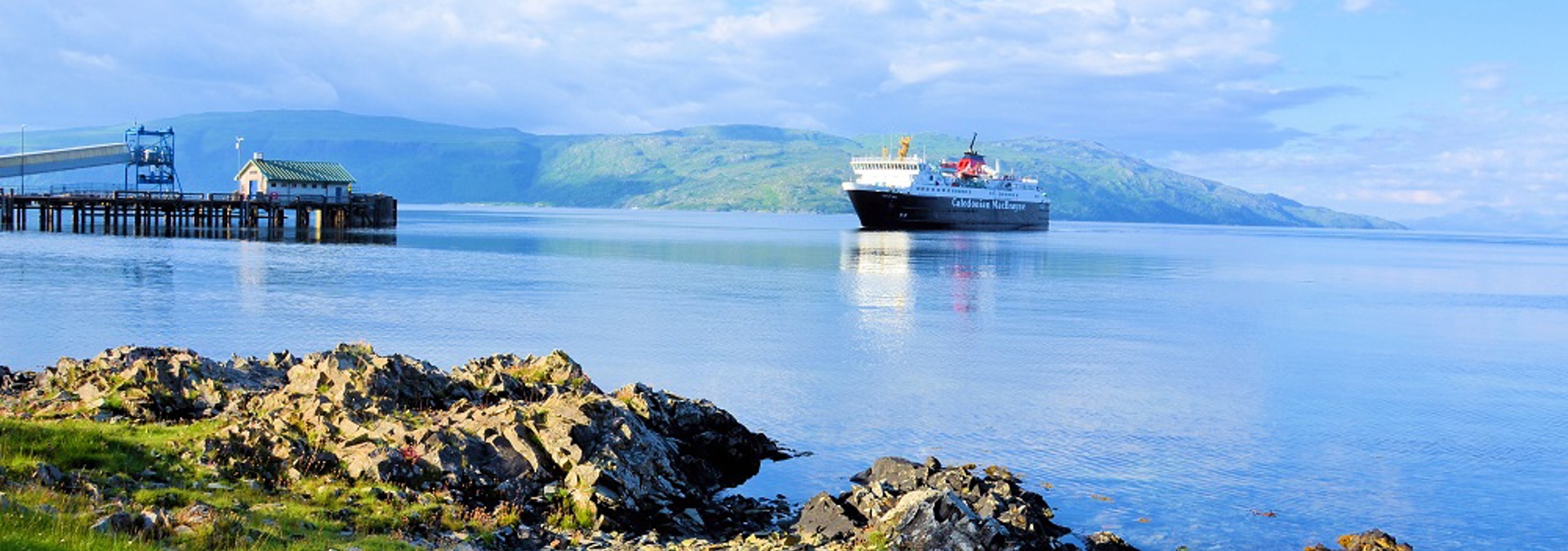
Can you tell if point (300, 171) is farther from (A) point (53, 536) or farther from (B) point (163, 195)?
(A) point (53, 536)

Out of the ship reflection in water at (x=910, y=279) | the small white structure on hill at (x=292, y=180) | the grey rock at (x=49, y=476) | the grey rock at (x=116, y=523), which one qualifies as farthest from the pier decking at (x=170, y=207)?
the grey rock at (x=116, y=523)

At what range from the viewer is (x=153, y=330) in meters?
41.7

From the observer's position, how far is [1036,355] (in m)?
42.3

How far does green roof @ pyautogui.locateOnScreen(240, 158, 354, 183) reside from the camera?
122938 mm

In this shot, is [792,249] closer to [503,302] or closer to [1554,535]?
[503,302]

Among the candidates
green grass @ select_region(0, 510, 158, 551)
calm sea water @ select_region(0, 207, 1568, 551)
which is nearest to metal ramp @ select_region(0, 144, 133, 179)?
calm sea water @ select_region(0, 207, 1568, 551)

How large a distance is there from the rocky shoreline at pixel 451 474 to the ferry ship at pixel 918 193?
14945 centimetres

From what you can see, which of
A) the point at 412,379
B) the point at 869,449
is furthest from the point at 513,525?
the point at 869,449

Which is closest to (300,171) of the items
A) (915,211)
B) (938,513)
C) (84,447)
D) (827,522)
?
(915,211)

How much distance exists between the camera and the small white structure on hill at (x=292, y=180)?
12281cm

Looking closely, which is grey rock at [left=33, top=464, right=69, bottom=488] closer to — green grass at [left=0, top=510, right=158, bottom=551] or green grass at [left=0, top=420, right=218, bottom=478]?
green grass at [left=0, top=420, right=218, bottom=478]

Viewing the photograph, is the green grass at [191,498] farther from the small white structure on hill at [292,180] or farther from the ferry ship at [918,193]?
the ferry ship at [918,193]

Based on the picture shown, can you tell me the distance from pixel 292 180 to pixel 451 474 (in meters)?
114

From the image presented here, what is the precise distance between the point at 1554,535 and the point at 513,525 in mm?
17116
